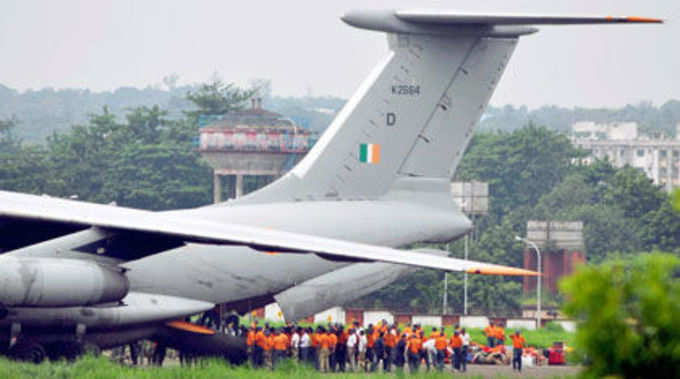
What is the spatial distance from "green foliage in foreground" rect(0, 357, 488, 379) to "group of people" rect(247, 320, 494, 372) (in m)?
1.99

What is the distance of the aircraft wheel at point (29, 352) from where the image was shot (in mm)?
12516

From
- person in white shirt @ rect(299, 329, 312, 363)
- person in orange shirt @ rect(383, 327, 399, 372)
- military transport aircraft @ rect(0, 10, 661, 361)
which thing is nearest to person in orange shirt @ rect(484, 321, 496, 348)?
person in orange shirt @ rect(383, 327, 399, 372)

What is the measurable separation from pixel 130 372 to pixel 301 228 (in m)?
2.94

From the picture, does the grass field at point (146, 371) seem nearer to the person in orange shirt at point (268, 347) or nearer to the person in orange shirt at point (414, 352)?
the person in orange shirt at point (268, 347)

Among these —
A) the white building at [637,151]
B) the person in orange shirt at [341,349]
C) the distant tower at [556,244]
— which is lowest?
the person in orange shirt at [341,349]

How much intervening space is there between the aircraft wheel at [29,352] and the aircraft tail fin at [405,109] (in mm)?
3263

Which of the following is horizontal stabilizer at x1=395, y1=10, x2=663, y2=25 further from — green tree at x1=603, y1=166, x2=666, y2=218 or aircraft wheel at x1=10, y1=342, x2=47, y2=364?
green tree at x1=603, y1=166, x2=666, y2=218

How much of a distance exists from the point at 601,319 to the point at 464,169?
220 feet

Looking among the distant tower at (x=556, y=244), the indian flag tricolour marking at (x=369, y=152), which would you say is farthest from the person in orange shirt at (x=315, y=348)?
the distant tower at (x=556, y=244)

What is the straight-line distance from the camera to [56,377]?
1150cm

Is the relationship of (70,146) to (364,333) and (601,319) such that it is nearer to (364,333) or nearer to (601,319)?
(364,333)

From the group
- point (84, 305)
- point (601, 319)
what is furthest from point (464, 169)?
point (601, 319)

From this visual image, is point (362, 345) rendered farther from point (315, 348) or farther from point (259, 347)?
point (259, 347)

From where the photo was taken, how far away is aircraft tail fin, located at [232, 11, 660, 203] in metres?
14.7
